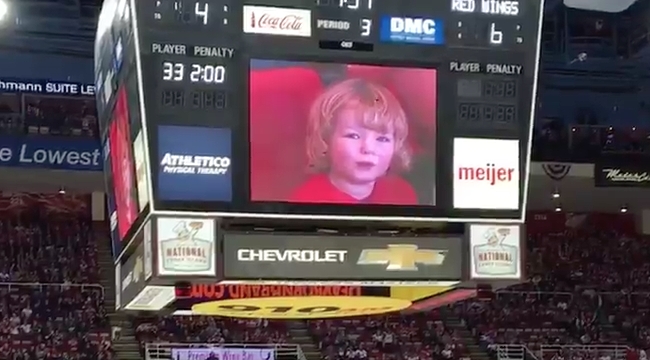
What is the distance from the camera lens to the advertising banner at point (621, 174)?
17.0 metres

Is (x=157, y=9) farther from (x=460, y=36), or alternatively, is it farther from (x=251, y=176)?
(x=460, y=36)

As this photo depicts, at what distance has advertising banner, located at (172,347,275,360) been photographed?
1742 cm

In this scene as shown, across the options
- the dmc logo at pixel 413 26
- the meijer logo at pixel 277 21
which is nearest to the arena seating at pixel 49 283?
the meijer logo at pixel 277 21

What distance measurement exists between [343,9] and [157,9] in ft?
3.39

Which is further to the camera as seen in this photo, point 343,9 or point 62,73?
point 62,73

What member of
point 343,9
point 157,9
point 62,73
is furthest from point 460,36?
point 62,73

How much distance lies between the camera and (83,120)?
53.9ft

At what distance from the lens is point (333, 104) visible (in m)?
6.61

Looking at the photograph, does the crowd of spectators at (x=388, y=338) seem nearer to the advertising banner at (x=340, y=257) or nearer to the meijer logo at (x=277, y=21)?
the advertising banner at (x=340, y=257)

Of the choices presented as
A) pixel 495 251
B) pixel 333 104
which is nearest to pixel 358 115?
pixel 333 104

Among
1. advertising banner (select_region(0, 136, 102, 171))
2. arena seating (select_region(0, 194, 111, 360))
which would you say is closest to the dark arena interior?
advertising banner (select_region(0, 136, 102, 171))

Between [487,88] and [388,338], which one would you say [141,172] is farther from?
[388,338]

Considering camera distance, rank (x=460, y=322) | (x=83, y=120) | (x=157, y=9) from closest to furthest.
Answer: (x=157, y=9)
(x=83, y=120)
(x=460, y=322)

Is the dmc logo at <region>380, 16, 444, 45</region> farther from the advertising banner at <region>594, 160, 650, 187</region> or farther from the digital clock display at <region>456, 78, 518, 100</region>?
the advertising banner at <region>594, 160, 650, 187</region>
